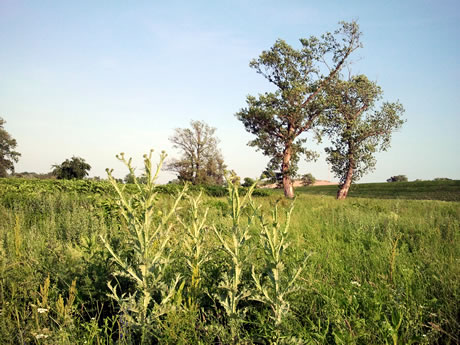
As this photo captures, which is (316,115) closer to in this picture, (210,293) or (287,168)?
(287,168)

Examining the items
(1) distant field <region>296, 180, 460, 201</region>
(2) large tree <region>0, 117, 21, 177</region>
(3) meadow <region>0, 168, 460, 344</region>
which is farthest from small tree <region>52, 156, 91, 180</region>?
(3) meadow <region>0, 168, 460, 344</region>

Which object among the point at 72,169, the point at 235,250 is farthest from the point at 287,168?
the point at 72,169

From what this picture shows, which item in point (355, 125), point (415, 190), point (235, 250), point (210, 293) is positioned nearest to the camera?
point (235, 250)

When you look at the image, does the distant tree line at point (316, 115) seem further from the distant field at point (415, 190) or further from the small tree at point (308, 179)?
the distant field at point (415, 190)

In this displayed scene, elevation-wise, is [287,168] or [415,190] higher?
[287,168]

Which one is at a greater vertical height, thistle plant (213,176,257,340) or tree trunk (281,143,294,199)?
tree trunk (281,143,294,199)

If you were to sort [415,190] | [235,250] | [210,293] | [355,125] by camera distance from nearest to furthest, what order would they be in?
[235,250] < [210,293] < [355,125] < [415,190]

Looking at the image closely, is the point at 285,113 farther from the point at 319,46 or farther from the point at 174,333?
the point at 174,333

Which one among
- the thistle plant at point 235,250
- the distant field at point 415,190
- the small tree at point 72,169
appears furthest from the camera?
the small tree at point 72,169

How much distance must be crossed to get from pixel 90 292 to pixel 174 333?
1125 millimetres

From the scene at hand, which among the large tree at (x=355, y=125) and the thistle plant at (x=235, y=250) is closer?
the thistle plant at (x=235, y=250)

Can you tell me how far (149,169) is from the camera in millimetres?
2021

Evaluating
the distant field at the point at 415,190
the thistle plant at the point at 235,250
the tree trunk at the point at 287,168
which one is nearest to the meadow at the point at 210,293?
the thistle plant at the point at 235,250

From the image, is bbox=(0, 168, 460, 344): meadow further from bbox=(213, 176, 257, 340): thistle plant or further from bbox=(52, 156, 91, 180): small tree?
bbox=(52, 156, 91, 180): small tree
